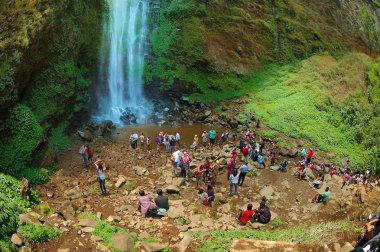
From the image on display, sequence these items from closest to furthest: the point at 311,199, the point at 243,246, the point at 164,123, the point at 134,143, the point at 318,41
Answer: the point at 243,246 → the point at 311,199 → the point at 134,143 → the point at 164,123 → the point at 318,41

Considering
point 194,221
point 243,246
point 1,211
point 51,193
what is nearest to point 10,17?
point 51,193

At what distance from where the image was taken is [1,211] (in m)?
11.2

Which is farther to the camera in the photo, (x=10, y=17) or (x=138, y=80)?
(x=138, y=80)

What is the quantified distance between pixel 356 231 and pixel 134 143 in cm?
1465

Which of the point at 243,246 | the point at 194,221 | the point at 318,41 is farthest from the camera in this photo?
the point at 318,41

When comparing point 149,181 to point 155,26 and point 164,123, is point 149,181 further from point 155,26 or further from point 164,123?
point 155,26

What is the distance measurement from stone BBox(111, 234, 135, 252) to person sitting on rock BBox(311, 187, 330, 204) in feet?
32.1

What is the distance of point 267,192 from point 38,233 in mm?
11509

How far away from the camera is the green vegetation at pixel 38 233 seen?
1112 cm

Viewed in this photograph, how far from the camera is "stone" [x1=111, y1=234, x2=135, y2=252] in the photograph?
1131 centimetres

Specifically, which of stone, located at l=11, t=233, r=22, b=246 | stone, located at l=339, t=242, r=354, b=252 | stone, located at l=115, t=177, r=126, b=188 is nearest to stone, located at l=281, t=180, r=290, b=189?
stone, located at l=115, t=177, r=126, b=188

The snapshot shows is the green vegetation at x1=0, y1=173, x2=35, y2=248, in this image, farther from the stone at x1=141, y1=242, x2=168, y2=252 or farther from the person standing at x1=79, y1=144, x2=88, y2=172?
the person standing at x1=79, y1=144, x2=88, y2=172

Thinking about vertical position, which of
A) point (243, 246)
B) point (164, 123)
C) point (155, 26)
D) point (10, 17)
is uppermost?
point (10, 17)

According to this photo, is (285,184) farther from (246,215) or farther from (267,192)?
(246,215)
